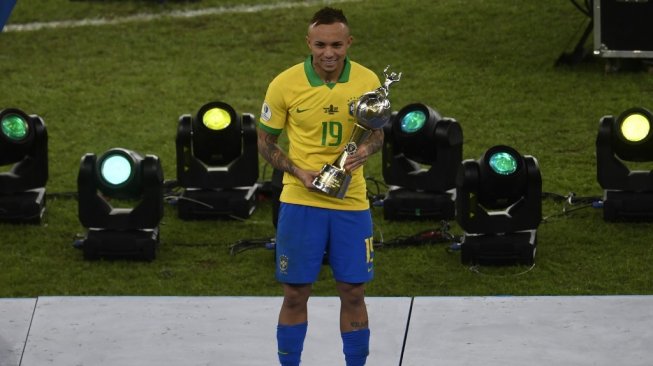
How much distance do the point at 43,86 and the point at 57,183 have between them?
414 centimetres

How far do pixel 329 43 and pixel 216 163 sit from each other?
4.68m

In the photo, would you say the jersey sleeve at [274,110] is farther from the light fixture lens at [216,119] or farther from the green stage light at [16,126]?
the green stage light at [16,126]

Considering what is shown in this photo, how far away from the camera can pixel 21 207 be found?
11.8m

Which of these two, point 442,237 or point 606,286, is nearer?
point 606,286

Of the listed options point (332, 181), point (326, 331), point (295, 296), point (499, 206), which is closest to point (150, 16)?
point (499, 206)

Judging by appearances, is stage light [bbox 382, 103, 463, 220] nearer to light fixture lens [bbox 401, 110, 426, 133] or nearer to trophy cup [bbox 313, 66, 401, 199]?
light fixture lens [bbox 401, 110, 426, 133]

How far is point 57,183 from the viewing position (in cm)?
1320

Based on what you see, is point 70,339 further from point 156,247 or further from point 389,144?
point 389,144

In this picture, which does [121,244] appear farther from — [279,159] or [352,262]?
[352,262]

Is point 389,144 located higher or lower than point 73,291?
higher

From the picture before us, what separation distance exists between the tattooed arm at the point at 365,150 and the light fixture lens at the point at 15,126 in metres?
4.66

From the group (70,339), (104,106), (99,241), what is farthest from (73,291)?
(104,106)

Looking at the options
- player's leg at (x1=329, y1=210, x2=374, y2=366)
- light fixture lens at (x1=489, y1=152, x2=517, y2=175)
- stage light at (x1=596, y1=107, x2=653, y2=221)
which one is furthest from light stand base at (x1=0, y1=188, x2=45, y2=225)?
player's leg at (x1=329, y1=210, x2=374, y2=366)

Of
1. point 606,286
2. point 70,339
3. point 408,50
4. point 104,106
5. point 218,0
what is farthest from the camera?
point 218,0
